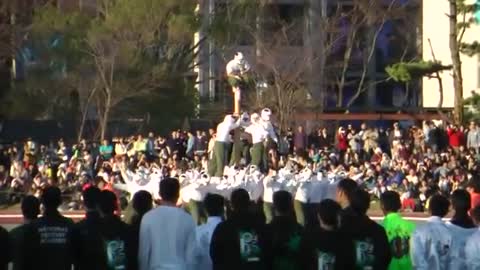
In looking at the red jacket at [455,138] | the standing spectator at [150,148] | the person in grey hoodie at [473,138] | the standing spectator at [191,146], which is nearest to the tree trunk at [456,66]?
the red jacket at [455,138]

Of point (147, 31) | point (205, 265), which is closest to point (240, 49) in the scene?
point (147, 31)

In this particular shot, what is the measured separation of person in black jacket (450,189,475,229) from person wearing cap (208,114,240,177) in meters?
13.1

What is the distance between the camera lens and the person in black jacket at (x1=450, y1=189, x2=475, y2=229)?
1277 cm

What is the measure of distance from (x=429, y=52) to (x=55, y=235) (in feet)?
174

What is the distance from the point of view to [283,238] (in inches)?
508

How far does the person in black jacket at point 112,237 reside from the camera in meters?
12.2

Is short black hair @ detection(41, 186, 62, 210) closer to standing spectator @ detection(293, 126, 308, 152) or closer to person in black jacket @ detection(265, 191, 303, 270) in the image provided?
person in black jacket @ detection(265, 191, 303, 270)

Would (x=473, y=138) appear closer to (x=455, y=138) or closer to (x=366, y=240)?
(x=455, y=138)

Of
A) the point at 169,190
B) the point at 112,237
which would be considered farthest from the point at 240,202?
the point at 112,237

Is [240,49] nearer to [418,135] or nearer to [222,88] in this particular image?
[222,88]

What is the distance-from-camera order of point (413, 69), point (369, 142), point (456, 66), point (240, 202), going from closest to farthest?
point (240, 202) < point (369, 142) < point (456, 66) < point (413, 69)

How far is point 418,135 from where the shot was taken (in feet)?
145

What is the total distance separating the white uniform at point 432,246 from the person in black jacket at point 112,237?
2.77m

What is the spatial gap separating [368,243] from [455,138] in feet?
106
